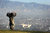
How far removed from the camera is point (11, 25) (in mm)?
7094

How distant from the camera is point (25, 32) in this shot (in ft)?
21.4

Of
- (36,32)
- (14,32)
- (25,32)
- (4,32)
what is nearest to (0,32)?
(4,32)

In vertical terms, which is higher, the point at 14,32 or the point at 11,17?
the point at 11,17

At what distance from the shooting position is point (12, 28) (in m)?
7.09

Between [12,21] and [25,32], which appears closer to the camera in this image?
[25,32]

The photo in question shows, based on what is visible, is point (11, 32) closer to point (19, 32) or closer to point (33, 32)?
point (19, 32)

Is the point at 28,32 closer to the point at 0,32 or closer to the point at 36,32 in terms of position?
the point at 36,32

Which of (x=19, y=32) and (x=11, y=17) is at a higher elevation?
(x=11, y=17)

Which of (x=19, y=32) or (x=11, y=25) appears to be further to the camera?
(x=11, y=25)

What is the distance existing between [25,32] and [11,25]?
91 cm

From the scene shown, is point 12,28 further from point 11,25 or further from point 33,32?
point 33,32

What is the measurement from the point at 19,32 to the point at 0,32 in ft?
2.75

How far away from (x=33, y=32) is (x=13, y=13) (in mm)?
1246

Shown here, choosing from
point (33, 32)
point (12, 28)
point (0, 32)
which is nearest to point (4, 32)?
point (0, 32)
